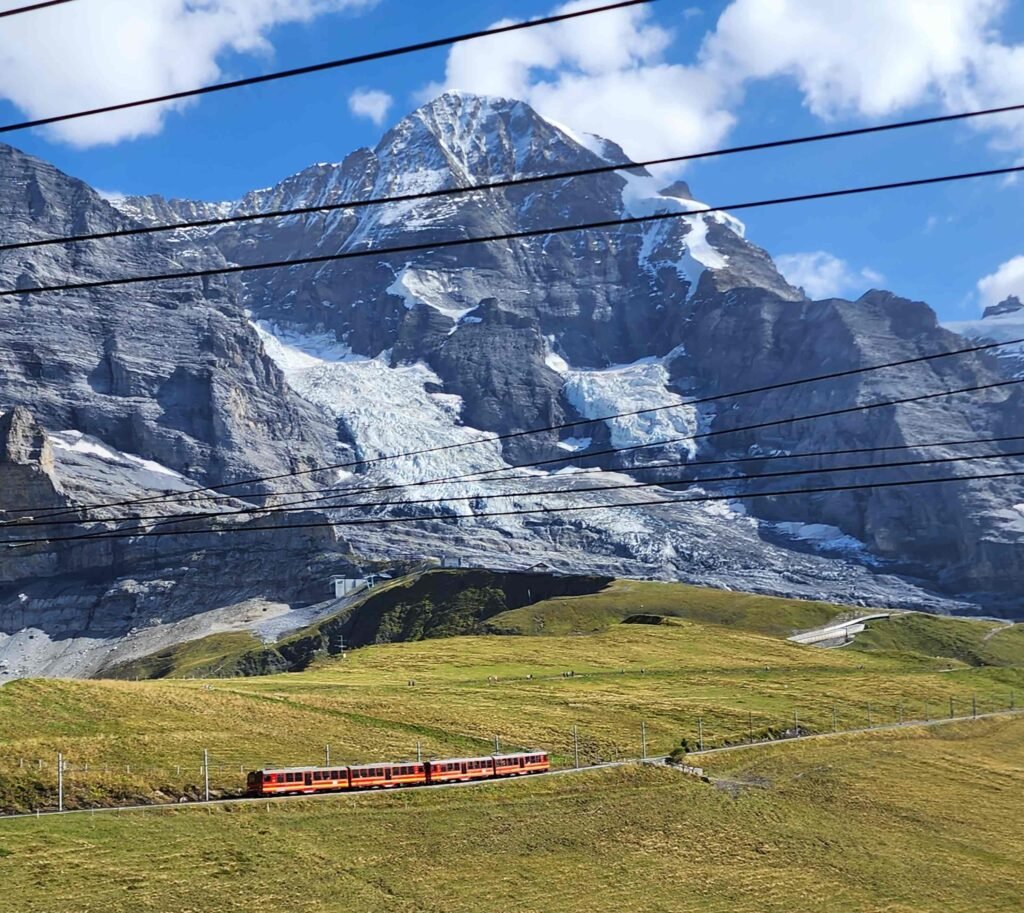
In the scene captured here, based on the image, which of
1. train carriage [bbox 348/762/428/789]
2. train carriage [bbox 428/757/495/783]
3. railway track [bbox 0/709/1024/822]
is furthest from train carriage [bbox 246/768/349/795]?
train carriage [bbox 428/757/495/783]

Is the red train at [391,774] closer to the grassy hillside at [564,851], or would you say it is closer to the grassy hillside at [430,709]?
the grassy hillside at [564,851]

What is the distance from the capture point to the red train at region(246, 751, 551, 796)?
66.6 m

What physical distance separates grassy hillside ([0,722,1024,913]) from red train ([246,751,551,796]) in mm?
1585

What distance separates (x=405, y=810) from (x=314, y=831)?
606 centimetres

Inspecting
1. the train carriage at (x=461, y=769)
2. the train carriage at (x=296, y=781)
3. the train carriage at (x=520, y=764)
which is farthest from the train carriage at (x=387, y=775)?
the train carriage at (x=520, y=764)

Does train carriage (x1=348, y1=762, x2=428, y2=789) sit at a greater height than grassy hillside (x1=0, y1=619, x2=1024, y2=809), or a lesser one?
lesser

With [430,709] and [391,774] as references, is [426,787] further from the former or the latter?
[430,709]

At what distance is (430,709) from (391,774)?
2806 centimetres

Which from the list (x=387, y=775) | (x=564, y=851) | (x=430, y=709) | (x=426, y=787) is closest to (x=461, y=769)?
(x=426, y=787)

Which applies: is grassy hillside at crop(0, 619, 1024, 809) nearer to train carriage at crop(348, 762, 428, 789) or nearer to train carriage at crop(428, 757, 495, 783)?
train carriage at crop(348, 762, 428, 789)

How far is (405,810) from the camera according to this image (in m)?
67.1

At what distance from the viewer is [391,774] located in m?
72.0

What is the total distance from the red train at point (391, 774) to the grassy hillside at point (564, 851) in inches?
62.4

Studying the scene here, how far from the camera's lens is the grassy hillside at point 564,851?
5425 cm
